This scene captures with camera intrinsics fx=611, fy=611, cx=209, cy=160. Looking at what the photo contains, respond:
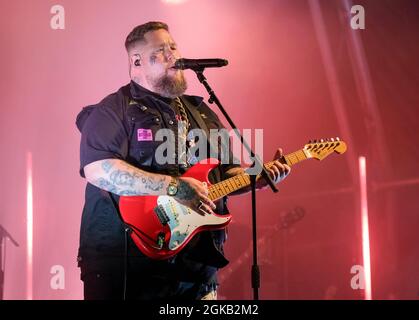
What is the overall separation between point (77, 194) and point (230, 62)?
4.38 ft

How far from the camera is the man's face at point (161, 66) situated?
10.2 feet

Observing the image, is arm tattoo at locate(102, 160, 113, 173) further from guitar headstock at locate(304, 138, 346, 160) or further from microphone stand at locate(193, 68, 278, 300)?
guitar headstock at locate(304, 138, 346, 160)

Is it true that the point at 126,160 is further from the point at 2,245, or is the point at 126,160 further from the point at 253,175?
the point at 2,245

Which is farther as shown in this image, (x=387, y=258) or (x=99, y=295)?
(x=387, y=258)

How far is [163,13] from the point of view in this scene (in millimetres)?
3953

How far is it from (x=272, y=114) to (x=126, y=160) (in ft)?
5.35

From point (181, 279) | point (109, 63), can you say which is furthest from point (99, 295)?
point (109, 63)

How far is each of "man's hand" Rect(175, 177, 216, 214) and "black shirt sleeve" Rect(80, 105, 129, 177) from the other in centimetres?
32

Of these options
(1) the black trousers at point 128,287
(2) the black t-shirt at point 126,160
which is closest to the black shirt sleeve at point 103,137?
(2) the black t-shirt at point 126,160

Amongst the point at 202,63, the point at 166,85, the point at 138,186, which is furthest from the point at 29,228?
the point at 202,63

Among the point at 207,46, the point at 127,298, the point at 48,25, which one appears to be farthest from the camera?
the point at 207,46

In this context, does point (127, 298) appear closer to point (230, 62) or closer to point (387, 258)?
point (230, 62)

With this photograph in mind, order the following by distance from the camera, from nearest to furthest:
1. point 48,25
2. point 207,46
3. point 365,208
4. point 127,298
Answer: point 127,298, point 48,25, point 207,46, point 365,208

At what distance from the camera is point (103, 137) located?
2.87 meters
